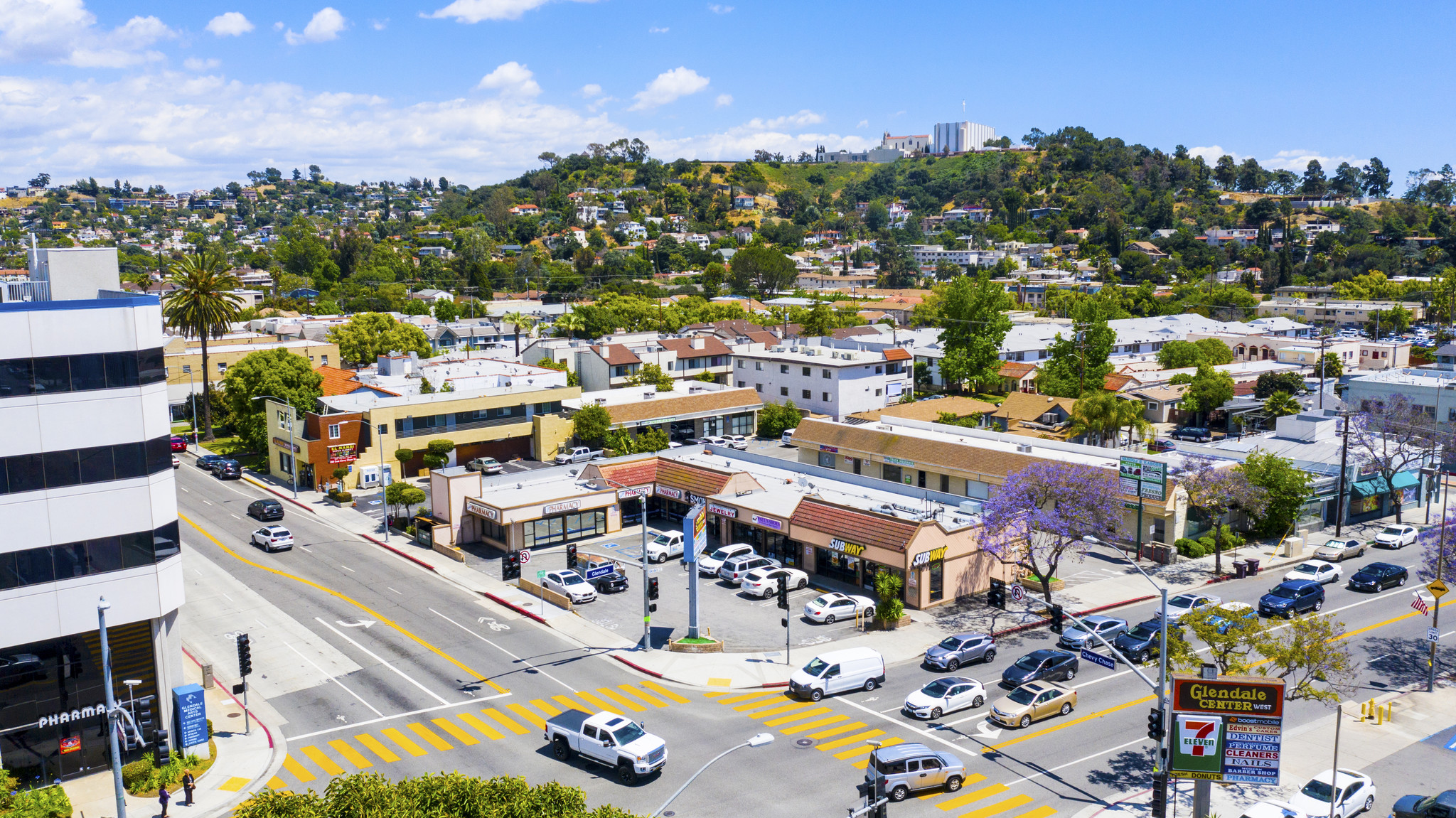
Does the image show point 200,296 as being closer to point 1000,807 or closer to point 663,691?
point 663,691

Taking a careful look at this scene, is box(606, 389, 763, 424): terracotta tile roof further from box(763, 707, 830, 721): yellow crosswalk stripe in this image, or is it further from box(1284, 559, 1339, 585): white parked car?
box(763, 707, 830, 721): yellow crosswalk stripe

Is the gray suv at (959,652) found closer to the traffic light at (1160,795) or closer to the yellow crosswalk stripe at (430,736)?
the traffic light at (1160,795)

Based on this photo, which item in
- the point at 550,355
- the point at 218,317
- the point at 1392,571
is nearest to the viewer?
the point at 1392,571

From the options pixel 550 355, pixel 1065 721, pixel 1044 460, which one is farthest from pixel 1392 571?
pixel 550 355

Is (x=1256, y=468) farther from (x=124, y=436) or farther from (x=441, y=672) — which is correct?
(x=124, y=436)

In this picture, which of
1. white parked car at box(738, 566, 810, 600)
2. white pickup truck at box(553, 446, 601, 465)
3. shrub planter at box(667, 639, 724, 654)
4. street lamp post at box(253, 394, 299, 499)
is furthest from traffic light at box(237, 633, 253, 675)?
white pickup truck at box(553, 446, 601, 465)
